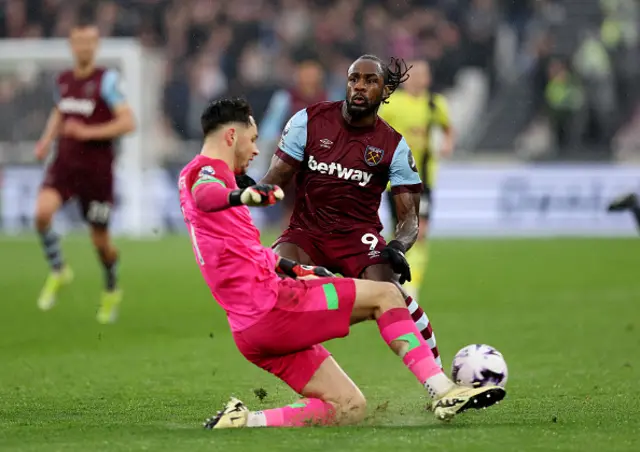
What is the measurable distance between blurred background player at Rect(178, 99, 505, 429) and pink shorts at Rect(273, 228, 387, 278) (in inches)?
45.8

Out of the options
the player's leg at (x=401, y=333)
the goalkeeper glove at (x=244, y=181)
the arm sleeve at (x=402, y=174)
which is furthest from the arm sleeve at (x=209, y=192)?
the arm sleeve at (x=402, y=174)

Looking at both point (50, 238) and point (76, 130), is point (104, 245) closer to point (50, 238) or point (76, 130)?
point (50, 238)

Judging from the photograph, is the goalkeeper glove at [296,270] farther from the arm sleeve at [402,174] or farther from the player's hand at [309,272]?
the arm sleeve at [402,174]

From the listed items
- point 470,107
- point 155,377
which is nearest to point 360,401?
point 155,377

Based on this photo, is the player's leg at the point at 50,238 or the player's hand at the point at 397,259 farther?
the player's leg at the point at 50,238

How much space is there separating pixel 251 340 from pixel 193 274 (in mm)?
10358

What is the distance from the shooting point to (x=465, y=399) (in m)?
6.20

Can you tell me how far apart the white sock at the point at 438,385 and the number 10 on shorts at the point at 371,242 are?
1.52 m

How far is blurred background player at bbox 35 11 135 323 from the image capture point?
12242 mm

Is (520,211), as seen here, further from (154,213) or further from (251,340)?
(251,340)

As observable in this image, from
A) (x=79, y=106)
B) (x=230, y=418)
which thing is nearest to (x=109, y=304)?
(x=79, y=106)

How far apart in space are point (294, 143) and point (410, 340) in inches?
73.5

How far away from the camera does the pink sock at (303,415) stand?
21.4 ft

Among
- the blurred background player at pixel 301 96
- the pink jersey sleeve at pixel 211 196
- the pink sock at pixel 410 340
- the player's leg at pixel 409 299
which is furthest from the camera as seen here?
the blurred background player at pixel 301 96
